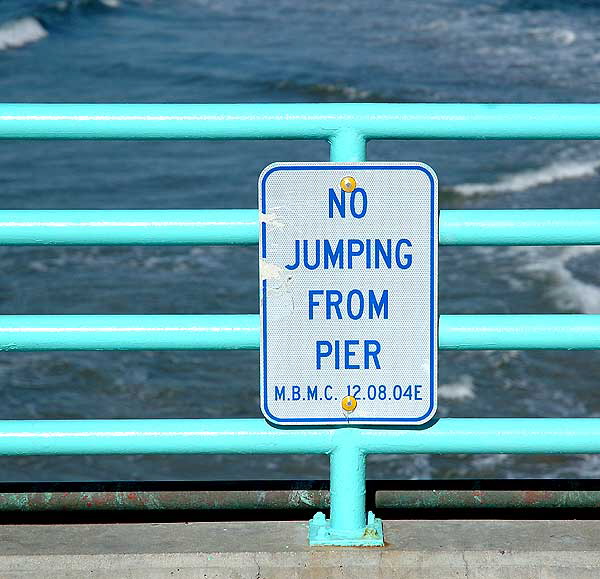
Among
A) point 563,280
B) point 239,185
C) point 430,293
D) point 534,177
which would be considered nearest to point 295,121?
point 430,293

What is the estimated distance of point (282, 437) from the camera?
231cm

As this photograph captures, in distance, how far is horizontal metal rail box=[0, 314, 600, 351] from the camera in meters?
2.28

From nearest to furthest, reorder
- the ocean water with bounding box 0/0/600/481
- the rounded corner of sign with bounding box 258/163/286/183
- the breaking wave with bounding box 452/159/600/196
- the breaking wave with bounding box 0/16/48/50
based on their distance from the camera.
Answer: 1. the rounded corner of sign with bounding box 258/163/286/183
2. the ocean water with bounding box 0/0/600/481
3. the breaking wave with bounding box 452/159/600/196
4. the breaking wave with bounding box 0/16/48/50

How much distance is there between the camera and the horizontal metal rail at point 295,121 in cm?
222

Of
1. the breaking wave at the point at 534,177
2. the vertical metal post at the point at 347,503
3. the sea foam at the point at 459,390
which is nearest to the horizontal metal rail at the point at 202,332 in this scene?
the vertical metal post at the point at 347,503

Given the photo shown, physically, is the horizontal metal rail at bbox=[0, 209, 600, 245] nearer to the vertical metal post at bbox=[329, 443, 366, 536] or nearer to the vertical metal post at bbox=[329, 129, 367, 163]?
the vertical metal post at bbox=[329, 129, 367, 163]

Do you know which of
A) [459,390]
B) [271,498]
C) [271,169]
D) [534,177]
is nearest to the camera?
[271,169]

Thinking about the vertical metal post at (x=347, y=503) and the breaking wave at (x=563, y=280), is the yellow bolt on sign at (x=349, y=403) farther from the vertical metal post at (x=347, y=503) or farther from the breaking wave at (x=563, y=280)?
the breaking wave at (x=563, y=280)

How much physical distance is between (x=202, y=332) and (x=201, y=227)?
8.1 inches

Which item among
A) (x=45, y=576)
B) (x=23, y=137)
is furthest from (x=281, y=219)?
(x=45, y=576)

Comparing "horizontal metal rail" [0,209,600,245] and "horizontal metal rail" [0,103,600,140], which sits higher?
"horizontal metal rail" [0,103,600,140]

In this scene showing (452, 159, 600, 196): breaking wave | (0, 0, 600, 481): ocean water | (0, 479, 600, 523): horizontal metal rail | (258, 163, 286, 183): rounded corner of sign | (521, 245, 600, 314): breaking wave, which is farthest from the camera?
(452, 159, 600, 196): breaking wave

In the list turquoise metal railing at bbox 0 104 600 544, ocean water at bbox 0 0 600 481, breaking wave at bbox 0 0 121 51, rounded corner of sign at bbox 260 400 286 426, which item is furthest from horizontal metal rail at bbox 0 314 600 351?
breaking wave at bbox 0 0 121 51

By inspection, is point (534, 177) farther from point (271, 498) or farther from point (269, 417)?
point (269, 417)
